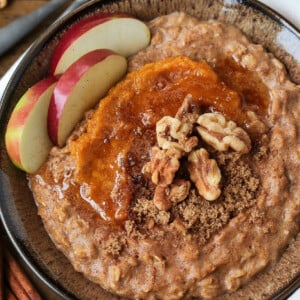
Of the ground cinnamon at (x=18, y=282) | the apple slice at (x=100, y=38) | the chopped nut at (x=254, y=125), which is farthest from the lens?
the ground cinnamon at (x=18, y=282)

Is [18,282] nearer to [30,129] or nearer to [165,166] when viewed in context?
[30,129]

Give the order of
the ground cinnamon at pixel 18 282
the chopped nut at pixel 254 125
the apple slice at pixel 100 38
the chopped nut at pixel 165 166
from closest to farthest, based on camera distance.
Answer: the chopped nut at pixel 165 166, the chopped nut at pixel 254 125, the apple slice at pixel 100 38, the ground cinnamon at pixel 18 282

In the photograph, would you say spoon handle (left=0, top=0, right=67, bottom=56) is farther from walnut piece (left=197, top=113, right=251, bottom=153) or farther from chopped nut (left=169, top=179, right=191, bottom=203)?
chopped nut (left=169, top=179, right=191, bottom=203)

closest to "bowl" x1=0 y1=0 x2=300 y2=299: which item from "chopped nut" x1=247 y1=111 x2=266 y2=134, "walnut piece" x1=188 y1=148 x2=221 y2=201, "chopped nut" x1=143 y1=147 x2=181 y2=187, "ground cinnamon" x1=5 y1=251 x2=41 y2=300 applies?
"ground cinnamon" x1=5 y1=251 x2=41 y2=300

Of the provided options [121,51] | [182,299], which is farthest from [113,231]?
[121,51]

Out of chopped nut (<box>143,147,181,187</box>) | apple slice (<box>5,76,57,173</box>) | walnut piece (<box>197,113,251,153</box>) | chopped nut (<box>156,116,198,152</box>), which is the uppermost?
walnut piece (<box>197,113,251,153</box>)

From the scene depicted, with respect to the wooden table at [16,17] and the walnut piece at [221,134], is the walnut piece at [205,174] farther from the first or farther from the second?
the wooden table at [16,17]

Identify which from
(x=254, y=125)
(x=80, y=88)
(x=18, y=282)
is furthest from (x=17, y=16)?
(x=254, y=125)

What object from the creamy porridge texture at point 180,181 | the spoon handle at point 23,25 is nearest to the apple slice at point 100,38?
the creamy porridge texture at point 180,181
